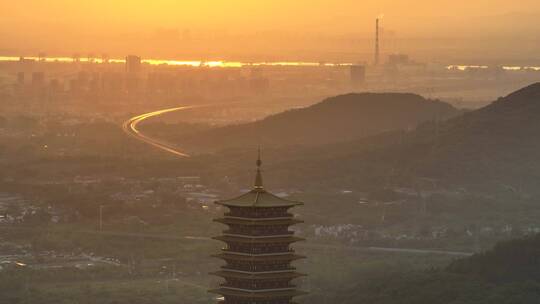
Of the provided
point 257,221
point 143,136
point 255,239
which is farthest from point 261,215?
point 143,136

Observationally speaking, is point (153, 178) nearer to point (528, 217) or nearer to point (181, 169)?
point (181, 169)

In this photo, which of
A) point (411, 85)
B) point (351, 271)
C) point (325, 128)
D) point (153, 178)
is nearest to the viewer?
point (351, 271)

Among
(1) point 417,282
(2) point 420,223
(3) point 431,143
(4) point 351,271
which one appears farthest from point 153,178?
(1) point 417,282

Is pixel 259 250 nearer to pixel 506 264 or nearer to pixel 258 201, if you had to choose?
pixel 258 201

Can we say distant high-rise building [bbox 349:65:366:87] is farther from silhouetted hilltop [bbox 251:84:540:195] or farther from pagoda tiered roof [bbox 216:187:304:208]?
pagoda tiered roof [bbox 216:187:304:208]

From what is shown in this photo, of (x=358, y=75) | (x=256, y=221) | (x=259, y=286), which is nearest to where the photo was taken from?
(x=256, y=221)

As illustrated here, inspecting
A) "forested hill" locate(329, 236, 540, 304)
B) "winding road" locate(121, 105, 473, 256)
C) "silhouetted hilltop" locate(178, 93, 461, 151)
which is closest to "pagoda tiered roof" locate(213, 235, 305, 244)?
"forested hill" locate(329, 236, 540, 304)
